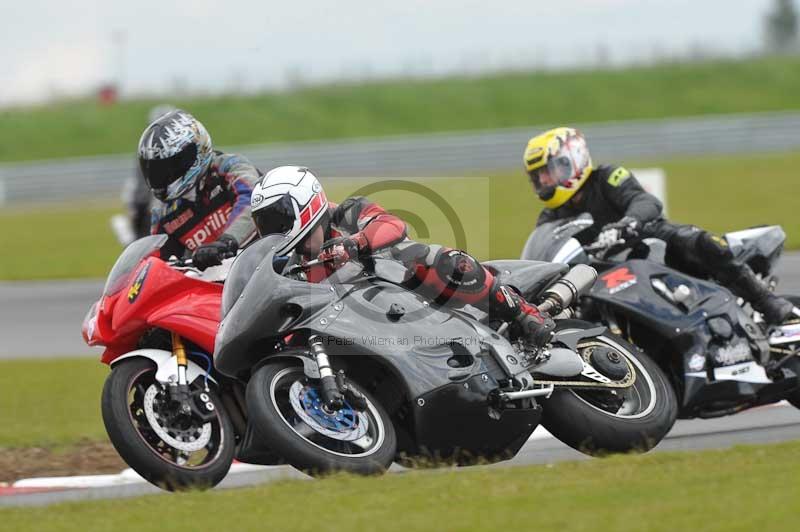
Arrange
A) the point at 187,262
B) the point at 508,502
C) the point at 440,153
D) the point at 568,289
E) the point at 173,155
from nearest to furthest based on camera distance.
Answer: the point at 508,502, the point at 187,262, the point at 568,289, the point at 173,155, the point at 440,153

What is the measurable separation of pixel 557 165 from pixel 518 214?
547 inches

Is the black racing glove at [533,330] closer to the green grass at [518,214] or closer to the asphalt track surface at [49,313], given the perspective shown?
the asphalt track surface at [49,313]

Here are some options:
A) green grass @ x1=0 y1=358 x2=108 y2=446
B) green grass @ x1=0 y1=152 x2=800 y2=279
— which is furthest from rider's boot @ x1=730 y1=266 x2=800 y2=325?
green grass @ x1=0 y1=152 x2=800 y2=279

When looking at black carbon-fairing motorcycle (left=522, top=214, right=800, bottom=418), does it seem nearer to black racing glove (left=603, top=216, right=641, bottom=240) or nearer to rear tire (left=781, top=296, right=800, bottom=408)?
rear tire (left=781, top=296, right=800, bottom=408)

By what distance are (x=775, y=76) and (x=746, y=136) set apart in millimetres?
11714

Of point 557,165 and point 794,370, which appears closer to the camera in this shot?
point 794,370

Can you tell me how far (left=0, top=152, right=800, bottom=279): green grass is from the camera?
60.1ft

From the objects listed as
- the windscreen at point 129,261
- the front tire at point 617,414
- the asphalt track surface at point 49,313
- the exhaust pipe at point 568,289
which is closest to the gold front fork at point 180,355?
the windscreen at point 129,261

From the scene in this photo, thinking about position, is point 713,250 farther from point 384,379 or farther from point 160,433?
point 160,433

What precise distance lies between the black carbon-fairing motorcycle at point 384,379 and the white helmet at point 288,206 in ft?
0.35

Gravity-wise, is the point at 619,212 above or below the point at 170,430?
above

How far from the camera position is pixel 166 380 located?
6008 mm

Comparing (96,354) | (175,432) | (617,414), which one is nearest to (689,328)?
(617,414)

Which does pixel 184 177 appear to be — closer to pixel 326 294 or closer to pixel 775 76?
pixel 326 294
